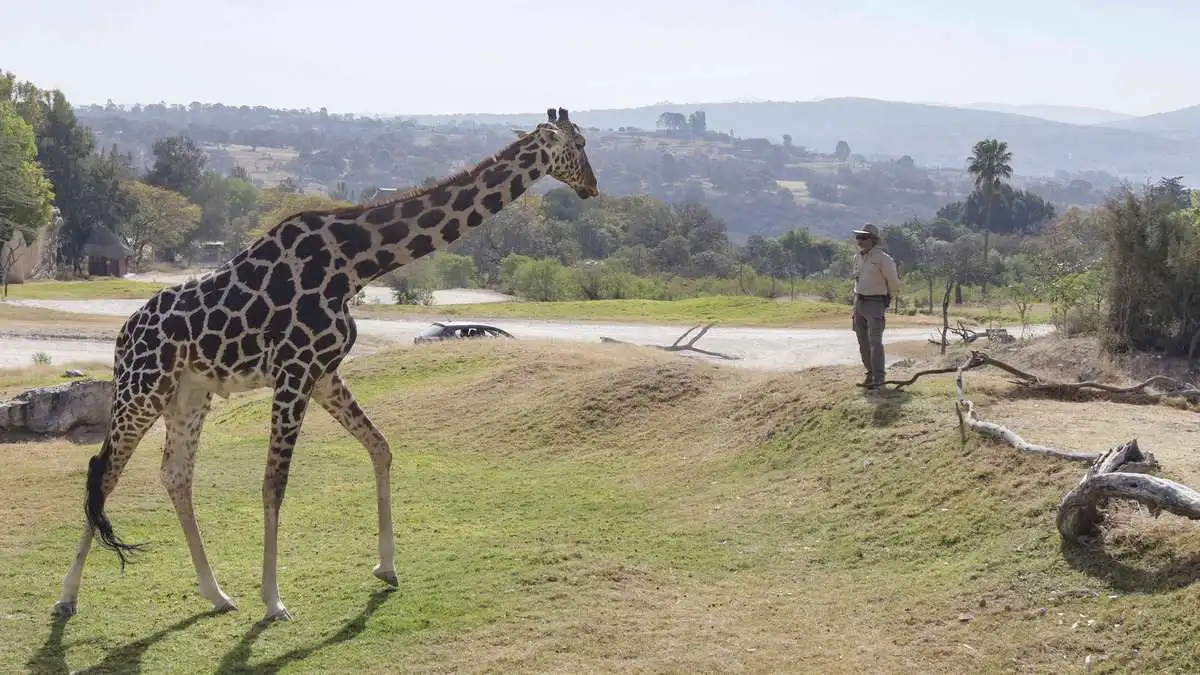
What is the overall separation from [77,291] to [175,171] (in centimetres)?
6032

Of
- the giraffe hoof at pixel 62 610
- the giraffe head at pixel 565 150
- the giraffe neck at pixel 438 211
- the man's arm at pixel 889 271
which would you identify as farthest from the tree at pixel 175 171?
the giraffe hoof at pixel 62 610

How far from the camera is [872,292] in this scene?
15.5 meters

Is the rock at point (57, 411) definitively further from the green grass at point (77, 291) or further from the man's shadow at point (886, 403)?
the green grass at point (77, 291)

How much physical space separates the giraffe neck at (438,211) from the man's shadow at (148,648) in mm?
3203

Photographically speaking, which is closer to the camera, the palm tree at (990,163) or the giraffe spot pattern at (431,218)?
the giraffe spot pattern at (431,218)

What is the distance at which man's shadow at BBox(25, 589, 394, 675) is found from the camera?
30.8ft

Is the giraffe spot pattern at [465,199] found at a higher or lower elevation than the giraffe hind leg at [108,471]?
higher

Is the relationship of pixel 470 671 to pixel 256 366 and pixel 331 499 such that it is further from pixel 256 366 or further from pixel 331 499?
pixel 331 499

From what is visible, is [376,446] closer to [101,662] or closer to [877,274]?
[101,662]

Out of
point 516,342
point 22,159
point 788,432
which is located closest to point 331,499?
point 788,432

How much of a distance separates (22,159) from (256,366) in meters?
48.6

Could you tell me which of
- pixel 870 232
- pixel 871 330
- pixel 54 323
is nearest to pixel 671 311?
pixel 54 323

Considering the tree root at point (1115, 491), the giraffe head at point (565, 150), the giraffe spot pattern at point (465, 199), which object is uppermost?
the giraffe head at point (565, 150)

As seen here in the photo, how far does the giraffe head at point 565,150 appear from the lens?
12195 millimetres
